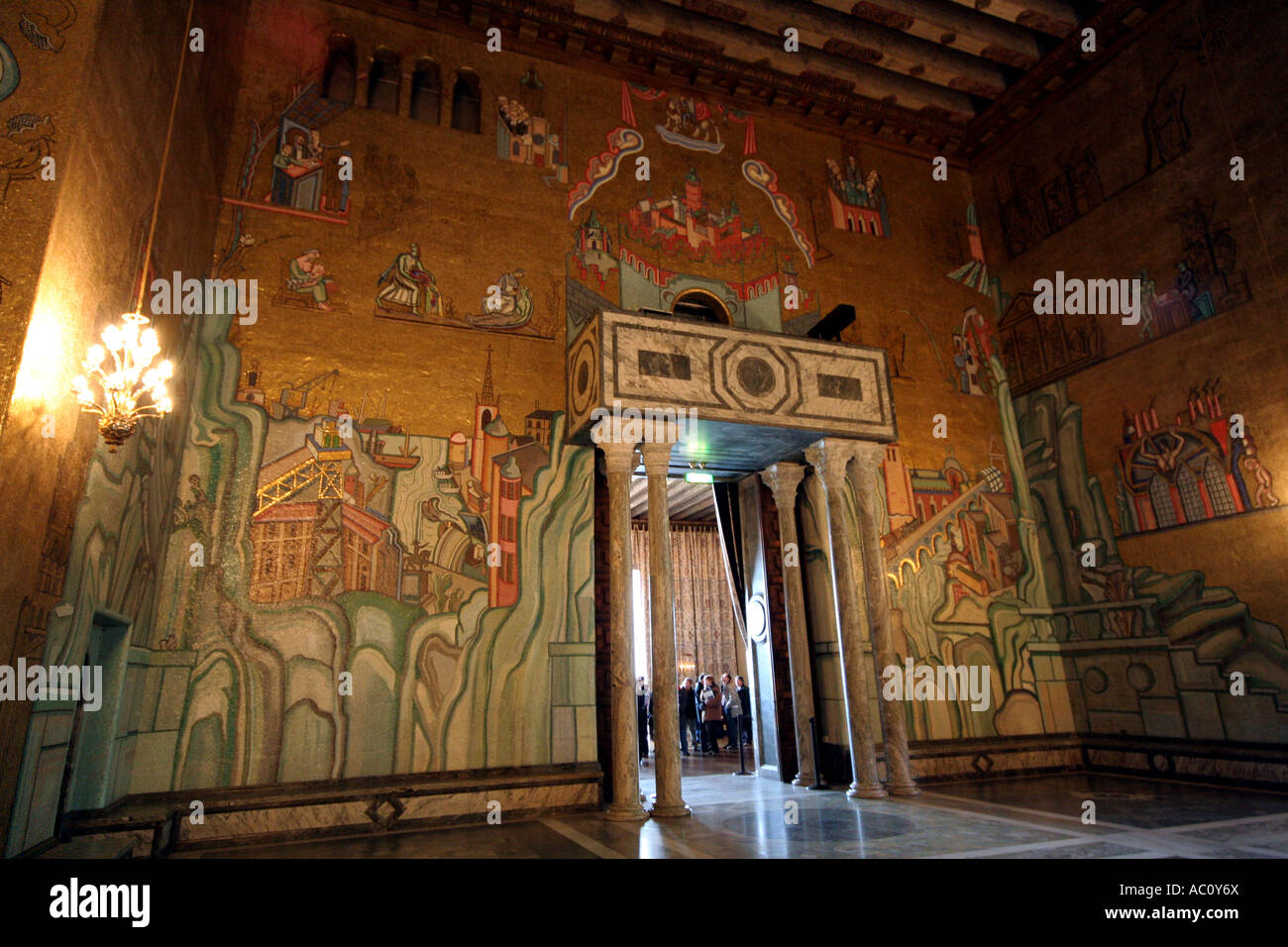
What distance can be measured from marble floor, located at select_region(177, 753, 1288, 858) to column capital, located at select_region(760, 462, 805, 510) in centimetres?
363

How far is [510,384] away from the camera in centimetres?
880

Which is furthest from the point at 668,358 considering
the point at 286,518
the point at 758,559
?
the point at 286,518

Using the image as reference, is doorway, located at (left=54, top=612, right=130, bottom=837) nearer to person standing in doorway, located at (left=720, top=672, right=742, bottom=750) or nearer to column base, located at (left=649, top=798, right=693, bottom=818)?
column base, located at (left=649, top=798, right=693, bottom=818)

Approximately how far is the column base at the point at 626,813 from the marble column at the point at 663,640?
149mm

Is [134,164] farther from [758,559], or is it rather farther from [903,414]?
[903,414]

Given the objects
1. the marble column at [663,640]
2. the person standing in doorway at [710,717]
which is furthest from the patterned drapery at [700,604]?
the marble column at [663,640]

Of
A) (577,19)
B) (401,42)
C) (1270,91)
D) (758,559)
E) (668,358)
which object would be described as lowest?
(758,559)

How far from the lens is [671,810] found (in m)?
7.23

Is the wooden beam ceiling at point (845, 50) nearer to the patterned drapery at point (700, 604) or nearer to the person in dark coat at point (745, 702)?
the person in dark coat at point (745, 702)

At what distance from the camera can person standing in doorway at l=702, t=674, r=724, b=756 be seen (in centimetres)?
1405

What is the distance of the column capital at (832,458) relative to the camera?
29.8 ft

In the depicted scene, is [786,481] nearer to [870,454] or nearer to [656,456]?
[870,454]

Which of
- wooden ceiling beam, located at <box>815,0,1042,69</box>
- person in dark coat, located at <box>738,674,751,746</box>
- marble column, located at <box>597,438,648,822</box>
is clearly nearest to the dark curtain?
marble column, located at <box>597,438,648,822</box>
